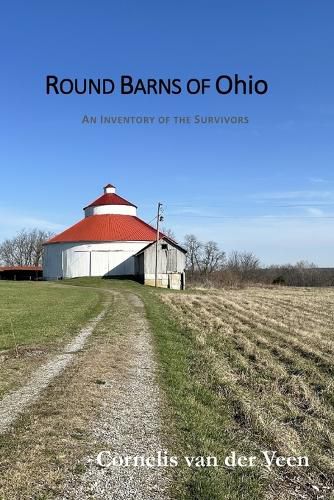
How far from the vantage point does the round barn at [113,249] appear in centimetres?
6078

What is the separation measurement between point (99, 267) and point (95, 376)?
59639mm

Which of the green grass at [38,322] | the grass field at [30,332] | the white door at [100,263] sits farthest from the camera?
the white door at [100,263]

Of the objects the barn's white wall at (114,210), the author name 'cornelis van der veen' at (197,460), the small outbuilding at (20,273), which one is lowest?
the author name 'cornelis van der veen' at (197,460)

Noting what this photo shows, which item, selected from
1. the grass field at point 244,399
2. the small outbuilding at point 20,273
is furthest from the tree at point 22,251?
the grass field at point 244,399

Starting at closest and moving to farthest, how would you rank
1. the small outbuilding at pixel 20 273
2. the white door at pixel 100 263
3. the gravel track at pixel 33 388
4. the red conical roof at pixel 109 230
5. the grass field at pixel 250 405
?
the grass field at pixel 250 405, the gravel track at pixel 33 388, the white door at pixel 100 263, the red conical roof at pixel 109 230, the small outbuilding at pixel 20 273

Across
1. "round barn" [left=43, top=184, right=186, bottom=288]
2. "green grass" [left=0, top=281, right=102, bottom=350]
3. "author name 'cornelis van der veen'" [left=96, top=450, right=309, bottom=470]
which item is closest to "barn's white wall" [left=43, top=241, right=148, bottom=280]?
"round barn" [left=43, top=184, right=186, bottom=288]

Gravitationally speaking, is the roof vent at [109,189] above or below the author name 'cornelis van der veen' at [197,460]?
above

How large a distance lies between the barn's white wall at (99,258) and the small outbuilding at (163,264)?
268 inches

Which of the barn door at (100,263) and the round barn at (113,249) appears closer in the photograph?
the round barn at (113,249)

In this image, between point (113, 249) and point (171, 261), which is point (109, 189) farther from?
point (171, 261)

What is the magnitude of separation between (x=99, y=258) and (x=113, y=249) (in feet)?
7.66

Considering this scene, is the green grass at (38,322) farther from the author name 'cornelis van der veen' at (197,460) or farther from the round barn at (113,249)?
the round barn at (113,249)

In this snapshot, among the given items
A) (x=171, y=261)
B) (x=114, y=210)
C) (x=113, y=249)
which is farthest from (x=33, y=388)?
(x=114, y=210)

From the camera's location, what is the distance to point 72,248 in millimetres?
71938
